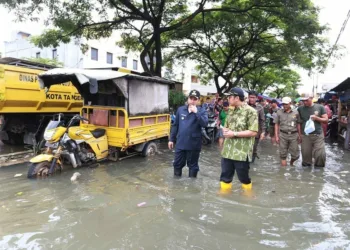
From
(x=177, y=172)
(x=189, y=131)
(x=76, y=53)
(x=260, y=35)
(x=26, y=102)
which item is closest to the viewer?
(x=189, y=131)

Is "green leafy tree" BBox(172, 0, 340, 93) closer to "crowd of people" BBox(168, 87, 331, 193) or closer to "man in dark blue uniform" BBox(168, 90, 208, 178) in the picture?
"crowd of people" BBox(168, 87, 331, 193)

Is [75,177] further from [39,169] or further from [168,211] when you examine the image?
[168,211]

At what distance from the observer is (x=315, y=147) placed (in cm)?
671

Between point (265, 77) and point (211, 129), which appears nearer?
point (211, 129)

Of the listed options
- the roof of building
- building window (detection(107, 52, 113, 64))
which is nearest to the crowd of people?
the roof of building

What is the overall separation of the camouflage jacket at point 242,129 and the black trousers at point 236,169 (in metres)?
0.12

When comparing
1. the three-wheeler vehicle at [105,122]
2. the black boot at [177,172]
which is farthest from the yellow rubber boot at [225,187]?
the three-wheeler vehicle at [105,122]

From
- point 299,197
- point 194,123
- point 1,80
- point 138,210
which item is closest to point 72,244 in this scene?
point 138,210

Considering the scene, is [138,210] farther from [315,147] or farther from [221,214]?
[315,147]

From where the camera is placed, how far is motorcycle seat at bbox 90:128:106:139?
6.55m

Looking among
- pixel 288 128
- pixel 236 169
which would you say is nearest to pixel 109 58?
pixel 288 128

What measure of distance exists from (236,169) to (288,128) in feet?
9.33

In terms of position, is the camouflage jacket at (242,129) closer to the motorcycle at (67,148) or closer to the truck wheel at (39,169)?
the motorcycle at (67,148)

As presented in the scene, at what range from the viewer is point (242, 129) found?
14.0 feet
